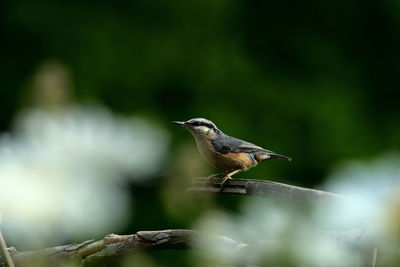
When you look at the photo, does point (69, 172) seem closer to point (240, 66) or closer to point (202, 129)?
point (202, 129)

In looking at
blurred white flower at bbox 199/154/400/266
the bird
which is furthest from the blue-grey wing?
blurred white flower at bbox 199/154/400/266

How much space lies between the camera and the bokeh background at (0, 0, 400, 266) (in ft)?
12.6

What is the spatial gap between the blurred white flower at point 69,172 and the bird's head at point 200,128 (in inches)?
22.4

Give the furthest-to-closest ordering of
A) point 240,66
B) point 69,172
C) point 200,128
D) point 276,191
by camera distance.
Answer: point 240,66, point 200,128, point 276,191, point 69,172

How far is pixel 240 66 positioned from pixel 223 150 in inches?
119

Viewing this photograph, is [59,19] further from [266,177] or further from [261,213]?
[261,213]

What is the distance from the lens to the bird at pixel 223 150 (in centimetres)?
96

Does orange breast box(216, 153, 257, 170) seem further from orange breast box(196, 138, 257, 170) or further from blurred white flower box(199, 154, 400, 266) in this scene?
blurred white flower box(199, 154, 400, 266)

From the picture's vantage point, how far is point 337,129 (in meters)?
3.90

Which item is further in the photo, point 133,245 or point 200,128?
point 200,128

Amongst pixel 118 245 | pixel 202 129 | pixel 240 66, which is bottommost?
pixel 118 245

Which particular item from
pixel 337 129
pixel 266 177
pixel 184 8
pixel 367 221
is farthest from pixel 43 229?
pixel 184 8

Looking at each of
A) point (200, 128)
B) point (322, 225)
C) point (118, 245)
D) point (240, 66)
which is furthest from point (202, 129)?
point (240, 66)

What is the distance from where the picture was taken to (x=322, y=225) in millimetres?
373
